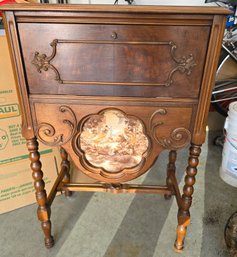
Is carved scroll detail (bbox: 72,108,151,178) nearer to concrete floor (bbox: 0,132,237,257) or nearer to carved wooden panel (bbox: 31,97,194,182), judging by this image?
carved wooden panel (bbox: 31,97,194,182)

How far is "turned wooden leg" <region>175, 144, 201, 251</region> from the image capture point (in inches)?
36.8

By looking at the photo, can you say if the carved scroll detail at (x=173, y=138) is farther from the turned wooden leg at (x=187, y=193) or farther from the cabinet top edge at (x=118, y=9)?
the cabinet top edge at (x=118, y=9)

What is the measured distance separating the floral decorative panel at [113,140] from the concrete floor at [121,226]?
389mm

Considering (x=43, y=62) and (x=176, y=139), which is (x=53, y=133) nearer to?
(x=43, y=62)

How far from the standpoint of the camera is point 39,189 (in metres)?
1.02

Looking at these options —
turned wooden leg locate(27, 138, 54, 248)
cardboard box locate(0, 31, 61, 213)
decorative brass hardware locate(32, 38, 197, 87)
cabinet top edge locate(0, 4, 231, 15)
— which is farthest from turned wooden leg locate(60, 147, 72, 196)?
cabinet top edge locate(0, 4, 231, 15)

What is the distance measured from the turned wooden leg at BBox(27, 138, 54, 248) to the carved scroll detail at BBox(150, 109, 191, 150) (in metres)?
0.43

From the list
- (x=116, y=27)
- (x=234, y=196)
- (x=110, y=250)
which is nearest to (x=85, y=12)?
(x=116, y=27)

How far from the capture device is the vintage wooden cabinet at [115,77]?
73cm

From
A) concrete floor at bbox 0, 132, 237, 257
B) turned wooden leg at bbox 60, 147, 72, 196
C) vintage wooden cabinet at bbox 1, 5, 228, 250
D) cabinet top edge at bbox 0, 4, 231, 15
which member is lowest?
concrete floor at bbox 0, 132, 237, 257

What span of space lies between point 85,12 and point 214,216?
1.13 meters

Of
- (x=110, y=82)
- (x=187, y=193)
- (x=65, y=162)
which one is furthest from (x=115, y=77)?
(x=65, y=162)

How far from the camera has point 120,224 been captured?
1263 mm

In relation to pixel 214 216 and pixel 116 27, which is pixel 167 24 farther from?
pixel 214 216
